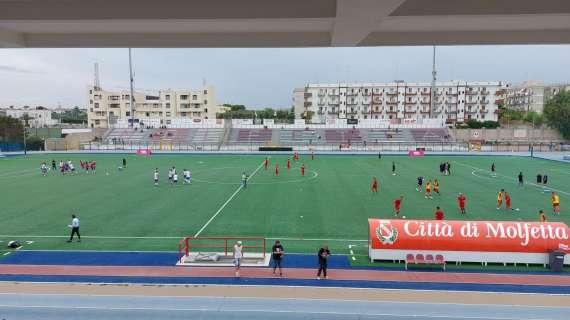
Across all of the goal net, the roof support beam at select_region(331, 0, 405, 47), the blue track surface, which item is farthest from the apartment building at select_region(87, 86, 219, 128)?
the roof support beam at select_region(331, 0, 405, 47)

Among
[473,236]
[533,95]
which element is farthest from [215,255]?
[533,95]

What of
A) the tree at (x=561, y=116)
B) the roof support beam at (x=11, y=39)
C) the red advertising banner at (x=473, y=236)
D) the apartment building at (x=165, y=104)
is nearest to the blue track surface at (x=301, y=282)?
the red advertising banner at (x=473, y=236)

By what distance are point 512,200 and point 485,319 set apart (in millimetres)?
19656

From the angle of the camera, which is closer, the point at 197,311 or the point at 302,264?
the point at 197,311

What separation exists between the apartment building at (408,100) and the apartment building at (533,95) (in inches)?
1191

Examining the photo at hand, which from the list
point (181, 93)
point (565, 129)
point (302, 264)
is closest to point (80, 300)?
point (302, 264)

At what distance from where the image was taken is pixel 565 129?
85.2m

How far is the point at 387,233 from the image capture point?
16.3 m

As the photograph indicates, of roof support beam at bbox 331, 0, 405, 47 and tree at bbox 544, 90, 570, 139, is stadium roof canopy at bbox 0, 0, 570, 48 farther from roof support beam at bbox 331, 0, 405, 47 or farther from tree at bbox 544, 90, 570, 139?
tree at bbox 544, 90, 570, 139

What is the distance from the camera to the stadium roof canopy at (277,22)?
584 cm

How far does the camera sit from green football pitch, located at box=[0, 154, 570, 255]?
20000mm

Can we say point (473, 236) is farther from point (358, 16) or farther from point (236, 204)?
point (236, 204)

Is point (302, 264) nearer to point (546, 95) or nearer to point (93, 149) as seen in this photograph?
point (93, 149)

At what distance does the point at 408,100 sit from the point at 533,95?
54431mm
